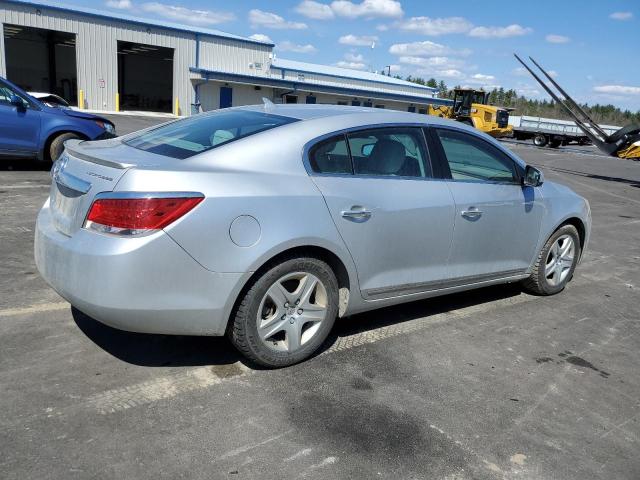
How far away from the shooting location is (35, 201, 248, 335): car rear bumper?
9.29 feet

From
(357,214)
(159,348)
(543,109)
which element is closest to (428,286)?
(357,214)

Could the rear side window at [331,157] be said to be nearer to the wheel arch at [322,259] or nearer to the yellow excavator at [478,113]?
the wheel arch at [322,259]

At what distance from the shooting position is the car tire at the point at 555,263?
5065mm

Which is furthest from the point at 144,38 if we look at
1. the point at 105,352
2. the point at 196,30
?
the point at 105,352

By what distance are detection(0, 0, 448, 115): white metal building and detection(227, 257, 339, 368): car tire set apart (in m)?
33.8

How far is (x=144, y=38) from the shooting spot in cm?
3562

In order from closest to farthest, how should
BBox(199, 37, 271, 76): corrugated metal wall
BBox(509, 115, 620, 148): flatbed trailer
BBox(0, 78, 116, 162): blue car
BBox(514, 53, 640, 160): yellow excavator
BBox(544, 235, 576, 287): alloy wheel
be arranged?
BBox(544, 235, 576, 287): alloy wheel
BBox(0, 78, 116, 162): blue car
BBox(514, 53, 640, 160): yellow excavator
BBox(509, 115, 620, 148): flatbed trailer
BBox(199, 37, 271, 76): corrugated metal wall

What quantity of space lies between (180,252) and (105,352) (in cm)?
106

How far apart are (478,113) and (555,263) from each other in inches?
1347

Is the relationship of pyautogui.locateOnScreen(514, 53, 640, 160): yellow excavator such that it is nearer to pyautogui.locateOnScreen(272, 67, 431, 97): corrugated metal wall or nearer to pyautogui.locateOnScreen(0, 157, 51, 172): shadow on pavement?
pyautogui.locateOnScreen(0, 157, 51, 172): shadow on pavement

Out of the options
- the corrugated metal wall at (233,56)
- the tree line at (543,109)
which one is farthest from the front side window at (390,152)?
the tree line at (543,109)

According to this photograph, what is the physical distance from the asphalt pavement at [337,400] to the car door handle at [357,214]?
93 centimetres

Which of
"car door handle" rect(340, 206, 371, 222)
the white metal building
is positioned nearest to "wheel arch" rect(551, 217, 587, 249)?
"car door handle" rect(340, 206, 371, 222)

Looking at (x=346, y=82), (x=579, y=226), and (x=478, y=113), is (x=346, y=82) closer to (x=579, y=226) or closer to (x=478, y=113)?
(x=478, y=113)
